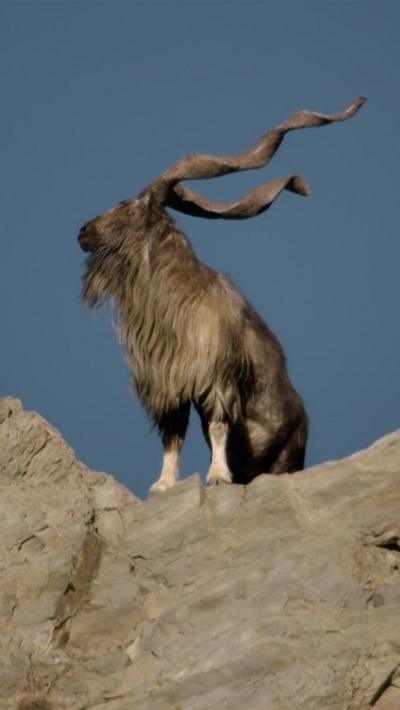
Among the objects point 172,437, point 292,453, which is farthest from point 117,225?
point 292,453

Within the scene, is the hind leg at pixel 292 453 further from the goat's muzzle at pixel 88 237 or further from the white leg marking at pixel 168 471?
the goat's muzzle at pixel 88 237

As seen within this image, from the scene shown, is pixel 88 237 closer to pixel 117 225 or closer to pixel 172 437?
pixel 117 225

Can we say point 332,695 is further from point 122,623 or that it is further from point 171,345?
point 171,345

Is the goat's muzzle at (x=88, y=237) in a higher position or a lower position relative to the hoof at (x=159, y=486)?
higher

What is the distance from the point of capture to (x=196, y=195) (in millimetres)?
17750

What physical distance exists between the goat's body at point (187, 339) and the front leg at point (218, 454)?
72 mm

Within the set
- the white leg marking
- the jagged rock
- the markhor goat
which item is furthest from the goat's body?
the jagged rock

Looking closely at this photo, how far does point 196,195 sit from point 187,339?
4.83 feet

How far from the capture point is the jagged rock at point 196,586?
12469 mm

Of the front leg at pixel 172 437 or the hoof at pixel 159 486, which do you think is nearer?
the hoof at pixel 159 486

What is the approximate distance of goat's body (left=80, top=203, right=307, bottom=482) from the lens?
17.2 meters

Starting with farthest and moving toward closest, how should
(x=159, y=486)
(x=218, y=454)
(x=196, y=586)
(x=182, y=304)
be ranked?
(x=182, y=304), (x=218, y=454), (x=159, y=486), (x=196, y=586)

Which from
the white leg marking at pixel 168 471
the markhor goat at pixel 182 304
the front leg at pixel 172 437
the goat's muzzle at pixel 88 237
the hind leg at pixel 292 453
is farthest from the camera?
the hind leg at pixel 292 453

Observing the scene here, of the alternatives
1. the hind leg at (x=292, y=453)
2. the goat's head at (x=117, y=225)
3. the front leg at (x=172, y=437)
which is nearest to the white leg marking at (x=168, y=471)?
the front leg at (x=172, y=437)
